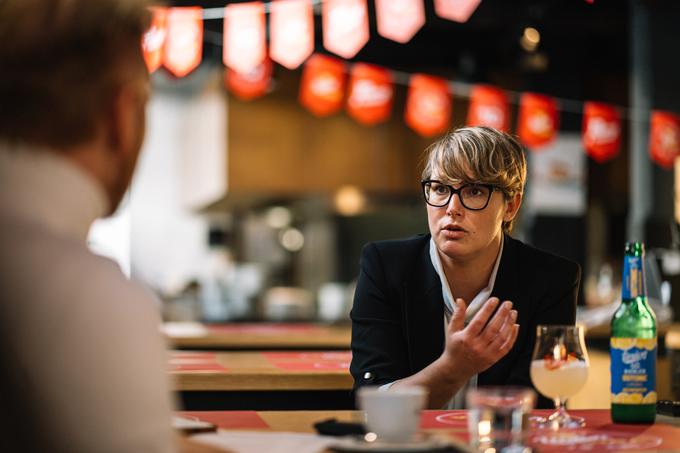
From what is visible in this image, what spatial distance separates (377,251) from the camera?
2453 millimetres

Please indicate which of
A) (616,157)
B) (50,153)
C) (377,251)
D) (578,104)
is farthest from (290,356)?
(616,157)

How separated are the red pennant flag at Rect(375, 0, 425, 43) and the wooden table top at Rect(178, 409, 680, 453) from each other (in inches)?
131

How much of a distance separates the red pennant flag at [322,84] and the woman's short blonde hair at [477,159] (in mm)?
4846

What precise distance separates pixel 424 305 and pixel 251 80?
512 centimetres

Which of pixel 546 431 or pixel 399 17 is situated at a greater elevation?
pixel 399 17

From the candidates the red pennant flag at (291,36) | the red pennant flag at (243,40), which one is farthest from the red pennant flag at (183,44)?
the red pennant flag at (291,36)

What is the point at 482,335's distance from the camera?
1865 mm

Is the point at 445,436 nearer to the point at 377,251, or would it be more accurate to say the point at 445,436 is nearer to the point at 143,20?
the point at 143,20

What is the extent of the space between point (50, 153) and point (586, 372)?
1.03 metres

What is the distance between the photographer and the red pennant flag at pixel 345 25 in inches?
209

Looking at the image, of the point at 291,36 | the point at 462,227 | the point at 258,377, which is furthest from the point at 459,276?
the point at 291,36

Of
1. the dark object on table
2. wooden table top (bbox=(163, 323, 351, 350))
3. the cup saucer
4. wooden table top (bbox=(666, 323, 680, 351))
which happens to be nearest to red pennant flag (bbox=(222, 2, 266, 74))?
wooden table top (bbox=(163, 323, 351, 350))

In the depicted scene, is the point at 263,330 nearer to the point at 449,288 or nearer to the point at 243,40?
the point at 243,40

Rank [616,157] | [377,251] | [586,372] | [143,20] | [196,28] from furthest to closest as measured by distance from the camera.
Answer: [616,157]
[196,28]
[377,251]
[586,372]
[143,20]
